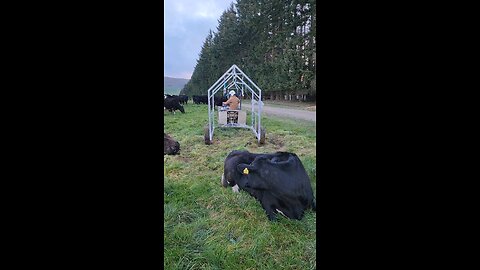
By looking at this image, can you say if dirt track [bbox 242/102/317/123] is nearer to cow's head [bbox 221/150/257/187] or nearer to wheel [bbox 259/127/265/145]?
wheel [bbox 259/127/265/145]

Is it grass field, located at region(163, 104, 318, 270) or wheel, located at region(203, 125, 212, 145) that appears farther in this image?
wheel, located at region(203, 125, 212, 145)

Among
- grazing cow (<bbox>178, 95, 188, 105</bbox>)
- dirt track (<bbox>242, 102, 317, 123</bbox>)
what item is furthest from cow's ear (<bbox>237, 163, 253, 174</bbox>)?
grazing cow (<bbox>178, 95, 188, 105</bbox>)

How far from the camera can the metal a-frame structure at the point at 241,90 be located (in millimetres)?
1196

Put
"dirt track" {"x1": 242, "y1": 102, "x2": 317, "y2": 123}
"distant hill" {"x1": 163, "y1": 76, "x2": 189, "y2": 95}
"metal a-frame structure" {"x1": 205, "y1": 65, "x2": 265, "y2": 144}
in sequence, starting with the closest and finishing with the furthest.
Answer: "distant hill" {"x1": 163, "y1": 76, "x2": 189, "y2": 95} → "dirt track" {"x1": 242, "y1": 102, "x2": 317, "y2": 123} → "metal a-frame structure" {"x1": 205, "y1": 65, "x2": 265, "y2": 144}

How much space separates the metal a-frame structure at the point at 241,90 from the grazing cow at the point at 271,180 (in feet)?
0.43

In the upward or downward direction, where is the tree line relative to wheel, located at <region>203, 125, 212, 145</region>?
upward

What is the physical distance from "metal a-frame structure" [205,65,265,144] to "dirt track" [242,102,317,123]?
0.12 ft

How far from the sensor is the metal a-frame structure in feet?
3.93
